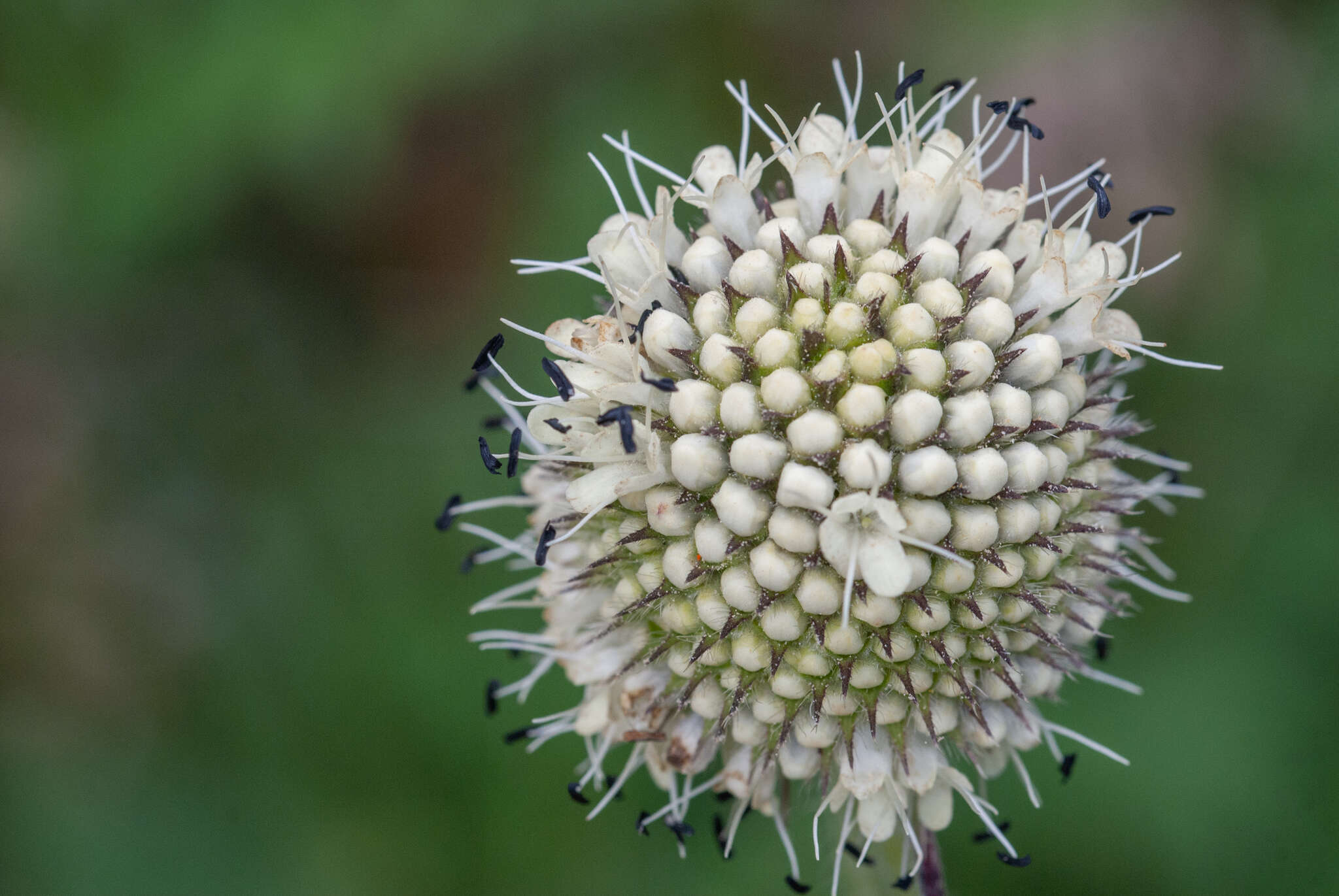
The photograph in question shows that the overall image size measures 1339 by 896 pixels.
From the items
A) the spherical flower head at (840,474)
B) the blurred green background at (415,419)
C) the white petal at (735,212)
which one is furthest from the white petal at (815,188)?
the blurred green background at (415,419)

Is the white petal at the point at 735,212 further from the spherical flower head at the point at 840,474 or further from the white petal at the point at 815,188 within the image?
the white petal at the point at 815,188

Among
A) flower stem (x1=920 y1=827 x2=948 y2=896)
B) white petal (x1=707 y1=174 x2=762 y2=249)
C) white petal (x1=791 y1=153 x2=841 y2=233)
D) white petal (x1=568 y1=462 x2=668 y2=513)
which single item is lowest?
flower stem (x1=920 y1=827 x2=948 y2=896)

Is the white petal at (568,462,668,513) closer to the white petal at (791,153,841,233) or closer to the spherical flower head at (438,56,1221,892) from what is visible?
the spherical flower head at (438,56,1221,892)

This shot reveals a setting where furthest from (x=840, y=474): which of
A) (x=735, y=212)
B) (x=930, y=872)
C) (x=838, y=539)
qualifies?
(x=930, y=872)

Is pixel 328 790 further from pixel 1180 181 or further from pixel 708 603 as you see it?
pixel 1180 181

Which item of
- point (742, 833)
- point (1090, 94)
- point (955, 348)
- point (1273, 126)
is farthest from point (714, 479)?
point (1273, 126)

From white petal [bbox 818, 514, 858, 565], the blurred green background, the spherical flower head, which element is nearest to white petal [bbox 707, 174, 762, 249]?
the spherical flower head
